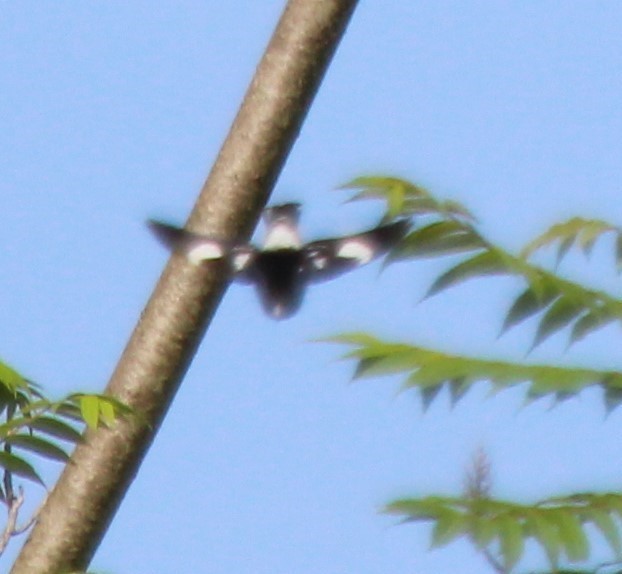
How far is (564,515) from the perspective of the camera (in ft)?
6.90

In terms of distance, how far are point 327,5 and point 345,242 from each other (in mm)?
412

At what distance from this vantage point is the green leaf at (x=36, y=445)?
246cm

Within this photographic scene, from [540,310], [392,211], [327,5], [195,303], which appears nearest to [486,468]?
[540,310]

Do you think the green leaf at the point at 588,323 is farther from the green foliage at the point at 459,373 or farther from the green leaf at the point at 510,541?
the green leaf at the point at 510,541

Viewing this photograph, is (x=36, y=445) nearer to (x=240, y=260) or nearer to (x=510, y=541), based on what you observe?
(x=240, y=260)

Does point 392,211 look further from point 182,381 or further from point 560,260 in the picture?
point 182,381

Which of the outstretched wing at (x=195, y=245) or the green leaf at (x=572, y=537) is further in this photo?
the outstretched wing at (x=195, y=245)

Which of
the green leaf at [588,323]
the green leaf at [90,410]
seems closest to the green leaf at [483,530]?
the green leaf at [588,323]

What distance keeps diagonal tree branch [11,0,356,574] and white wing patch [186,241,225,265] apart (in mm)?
17

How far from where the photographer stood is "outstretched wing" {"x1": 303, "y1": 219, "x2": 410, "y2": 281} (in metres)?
2.67

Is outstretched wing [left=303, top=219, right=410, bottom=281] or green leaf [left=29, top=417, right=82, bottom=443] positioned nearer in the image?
green leaf [left=29, top=417, right=82, bottom=443]

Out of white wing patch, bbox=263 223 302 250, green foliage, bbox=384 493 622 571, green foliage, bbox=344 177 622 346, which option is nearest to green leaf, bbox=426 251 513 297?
green foliage, bbox=344 177 622 346

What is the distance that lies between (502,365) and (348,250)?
2.57ft

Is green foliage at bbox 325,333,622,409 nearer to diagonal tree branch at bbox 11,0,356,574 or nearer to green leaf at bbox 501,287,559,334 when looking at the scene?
green leaf at bbox 501,287,559,334
